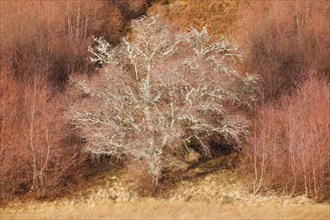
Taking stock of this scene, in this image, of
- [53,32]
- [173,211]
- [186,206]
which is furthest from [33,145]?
[53,32]

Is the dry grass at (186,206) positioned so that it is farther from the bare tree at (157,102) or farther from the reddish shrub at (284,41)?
the reddish shrub at (284,41)

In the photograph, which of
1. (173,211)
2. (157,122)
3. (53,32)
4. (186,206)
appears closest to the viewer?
(173,211)

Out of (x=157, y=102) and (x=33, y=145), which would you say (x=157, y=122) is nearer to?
(x=157, y=102)

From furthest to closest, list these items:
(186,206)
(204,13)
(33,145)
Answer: (204,13) < (33,145) < (186,206)

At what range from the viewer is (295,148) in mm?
27953

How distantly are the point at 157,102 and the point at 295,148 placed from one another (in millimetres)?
8940

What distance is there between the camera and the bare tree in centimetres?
2845

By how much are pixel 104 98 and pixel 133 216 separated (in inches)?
326

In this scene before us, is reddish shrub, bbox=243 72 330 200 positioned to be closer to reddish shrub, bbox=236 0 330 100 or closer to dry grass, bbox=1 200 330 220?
dry grass, bbox=1 200 330 220

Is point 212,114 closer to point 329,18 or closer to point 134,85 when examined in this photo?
point 134,85

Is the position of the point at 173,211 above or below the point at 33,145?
below

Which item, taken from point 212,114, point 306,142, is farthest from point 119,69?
point 306,142

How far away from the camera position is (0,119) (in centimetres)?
2880

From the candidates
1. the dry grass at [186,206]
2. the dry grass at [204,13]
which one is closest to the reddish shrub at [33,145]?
the dry grass at [186,206]
